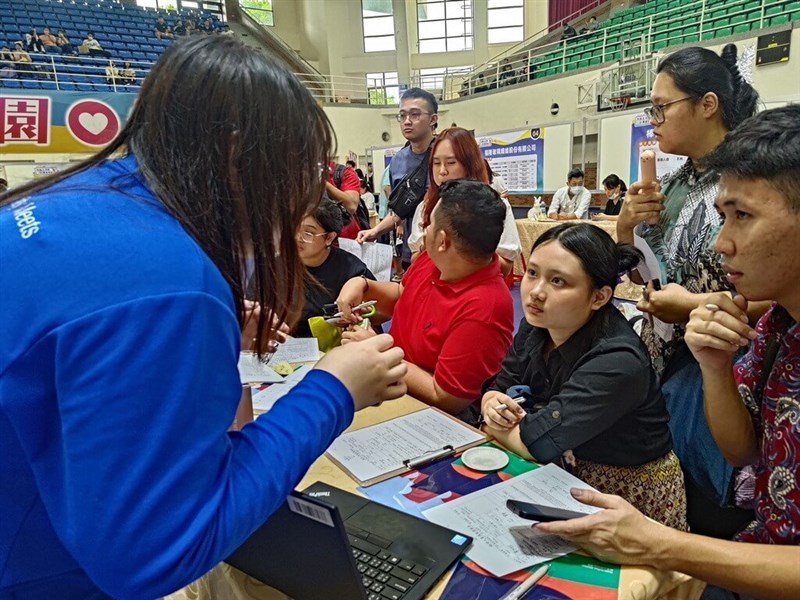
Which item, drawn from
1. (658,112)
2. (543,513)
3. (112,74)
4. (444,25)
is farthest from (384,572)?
(444,25)

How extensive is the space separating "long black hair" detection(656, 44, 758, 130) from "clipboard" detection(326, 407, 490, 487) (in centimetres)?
125

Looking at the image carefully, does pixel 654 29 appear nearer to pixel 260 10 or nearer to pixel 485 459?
pixel 485 459

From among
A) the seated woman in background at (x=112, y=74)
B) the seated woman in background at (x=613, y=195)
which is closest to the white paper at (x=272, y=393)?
the seated woman in background at (x=613, y=195)

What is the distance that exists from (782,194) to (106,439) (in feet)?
3.51

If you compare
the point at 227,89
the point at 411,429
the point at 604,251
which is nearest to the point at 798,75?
the point at 604,251

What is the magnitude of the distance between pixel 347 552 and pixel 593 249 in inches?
39.3

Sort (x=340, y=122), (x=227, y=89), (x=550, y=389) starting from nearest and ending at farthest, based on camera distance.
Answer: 1. (x=227, y=89)
2. (x=550, y=389)
3. (x=340, y=122)

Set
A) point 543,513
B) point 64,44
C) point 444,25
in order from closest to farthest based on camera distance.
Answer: point 543,513, point 64,44, point 444,25

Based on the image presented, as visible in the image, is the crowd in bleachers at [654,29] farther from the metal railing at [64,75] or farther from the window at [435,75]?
the metal railing at [64,75]

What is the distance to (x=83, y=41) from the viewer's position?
11.5 m

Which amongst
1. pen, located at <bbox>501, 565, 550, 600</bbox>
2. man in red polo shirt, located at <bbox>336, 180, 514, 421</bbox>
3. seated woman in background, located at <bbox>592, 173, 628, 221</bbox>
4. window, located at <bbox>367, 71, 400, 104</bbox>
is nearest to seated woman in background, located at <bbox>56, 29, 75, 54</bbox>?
window, located at <bbox>367, 71, 400, 104</bbox>

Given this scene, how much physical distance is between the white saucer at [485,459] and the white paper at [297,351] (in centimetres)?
85

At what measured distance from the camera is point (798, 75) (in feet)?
22.4

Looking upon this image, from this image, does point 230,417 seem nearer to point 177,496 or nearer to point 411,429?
point 177,496
